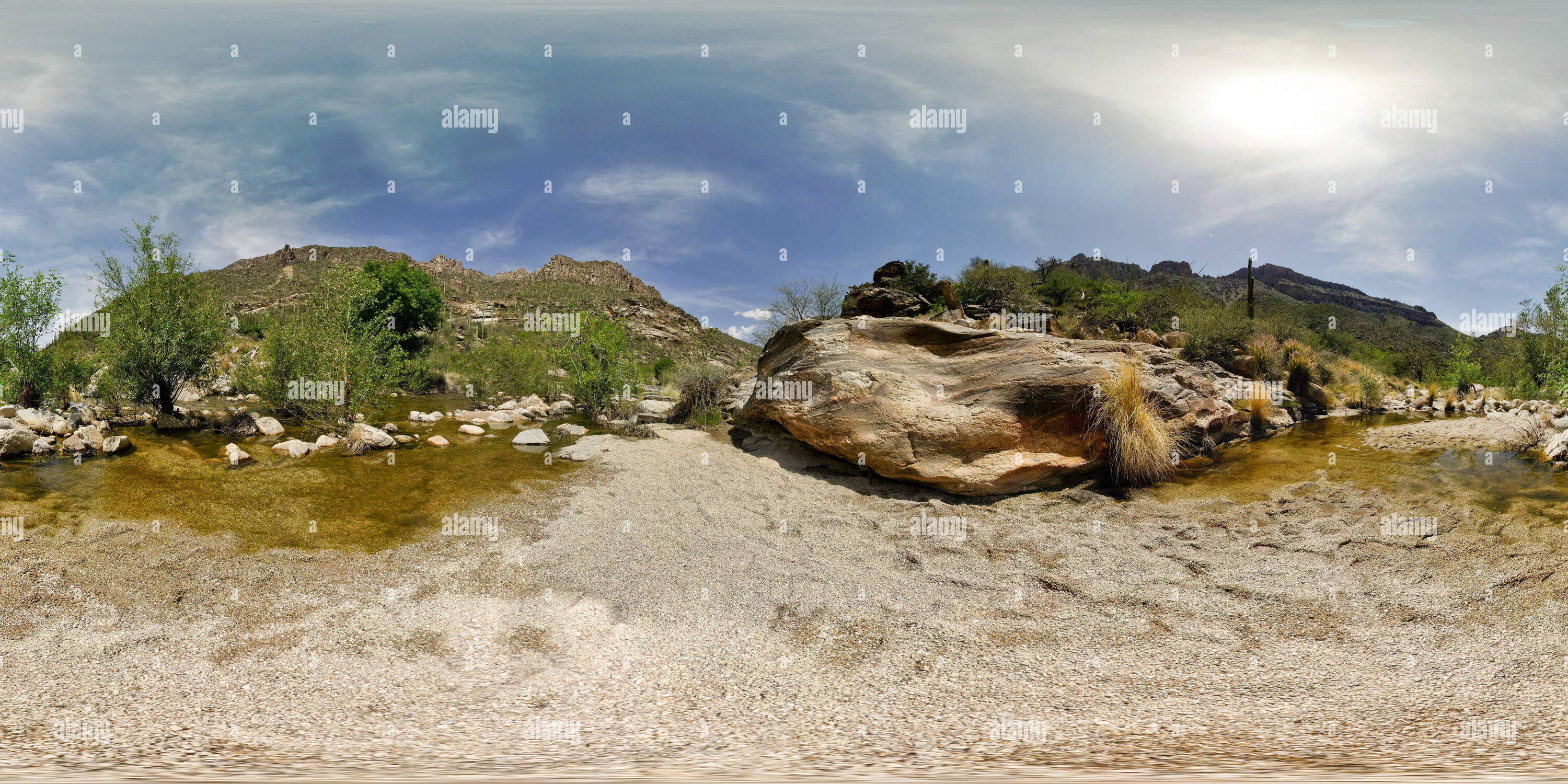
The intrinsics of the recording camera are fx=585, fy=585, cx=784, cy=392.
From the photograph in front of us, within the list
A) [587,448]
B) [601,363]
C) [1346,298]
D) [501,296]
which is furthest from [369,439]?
[1346,298]

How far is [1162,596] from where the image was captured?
5594 mm

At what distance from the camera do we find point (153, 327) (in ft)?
47.9

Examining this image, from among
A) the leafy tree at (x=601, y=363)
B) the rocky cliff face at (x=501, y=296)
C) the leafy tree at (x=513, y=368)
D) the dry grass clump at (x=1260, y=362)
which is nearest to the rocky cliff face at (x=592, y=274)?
the rocky cliff face at (x=501, y=296)

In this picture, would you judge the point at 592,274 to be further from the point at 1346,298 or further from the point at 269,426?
the point at 1346,298

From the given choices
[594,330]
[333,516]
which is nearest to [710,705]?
[333,516]

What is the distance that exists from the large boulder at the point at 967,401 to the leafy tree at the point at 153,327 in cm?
1537

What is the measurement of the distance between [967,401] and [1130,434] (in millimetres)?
2439

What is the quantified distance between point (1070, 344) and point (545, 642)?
367 inches

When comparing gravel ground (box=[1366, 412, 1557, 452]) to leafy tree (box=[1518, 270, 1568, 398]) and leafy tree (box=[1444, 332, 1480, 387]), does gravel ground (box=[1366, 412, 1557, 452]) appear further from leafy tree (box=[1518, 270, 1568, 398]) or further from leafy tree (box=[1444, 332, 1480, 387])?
leafy tree (box=[1444, 332, 1480, 387])

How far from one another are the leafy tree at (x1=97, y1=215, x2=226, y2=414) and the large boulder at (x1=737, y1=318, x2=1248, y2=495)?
15374 mm

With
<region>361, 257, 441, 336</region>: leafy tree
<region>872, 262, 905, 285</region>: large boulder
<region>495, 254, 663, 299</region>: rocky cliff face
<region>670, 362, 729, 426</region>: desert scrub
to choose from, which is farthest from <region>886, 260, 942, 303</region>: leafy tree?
<region>495, 254, 663, 299</region>: rocky cliff face

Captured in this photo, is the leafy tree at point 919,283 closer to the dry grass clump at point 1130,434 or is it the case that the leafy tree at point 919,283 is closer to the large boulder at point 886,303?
the large boulder at point 886,303

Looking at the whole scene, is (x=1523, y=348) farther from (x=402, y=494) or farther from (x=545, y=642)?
(x=402, y=494)

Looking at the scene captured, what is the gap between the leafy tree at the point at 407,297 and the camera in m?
40.2
